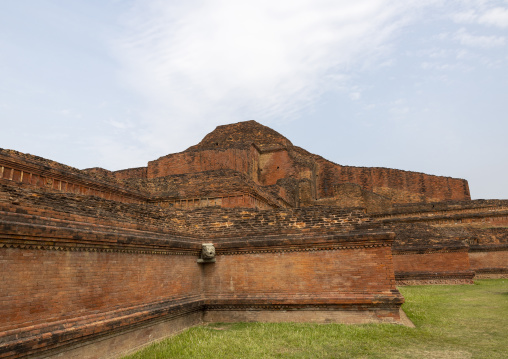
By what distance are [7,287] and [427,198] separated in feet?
118

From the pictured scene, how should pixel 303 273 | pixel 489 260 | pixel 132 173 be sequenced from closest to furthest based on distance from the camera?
pixel 303 273, pixel 489 260, pixel 132 173

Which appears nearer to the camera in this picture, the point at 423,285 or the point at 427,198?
the point at 423,285

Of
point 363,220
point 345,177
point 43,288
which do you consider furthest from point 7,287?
point 345,177

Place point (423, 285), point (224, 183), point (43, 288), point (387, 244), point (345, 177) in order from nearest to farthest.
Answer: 1. point (43, 288)
2. point (387, 244)
3. point (224, 183)
4. point (423, 285)
5. point (345, 177)

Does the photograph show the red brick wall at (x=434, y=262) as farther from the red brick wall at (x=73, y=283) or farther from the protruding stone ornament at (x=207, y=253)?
Result: the red brick wall at (x=73, y=283)

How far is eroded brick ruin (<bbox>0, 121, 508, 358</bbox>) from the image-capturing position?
503 cm

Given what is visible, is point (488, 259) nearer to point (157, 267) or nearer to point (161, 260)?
point (161, 260)

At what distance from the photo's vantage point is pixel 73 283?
18.3ft

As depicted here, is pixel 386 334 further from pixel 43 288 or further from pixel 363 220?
pixel 43 288

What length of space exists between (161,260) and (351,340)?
4.24 meters

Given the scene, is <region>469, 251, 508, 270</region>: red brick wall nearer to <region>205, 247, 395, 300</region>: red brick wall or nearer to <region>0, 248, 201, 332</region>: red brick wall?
<region>205, 247, 395, 300</region>: red brick wall

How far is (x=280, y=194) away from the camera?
57.7ft

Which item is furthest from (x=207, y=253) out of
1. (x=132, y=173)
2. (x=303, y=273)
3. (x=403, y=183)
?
(x=403, y=183)

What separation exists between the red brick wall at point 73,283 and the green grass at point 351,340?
43.8 inches
